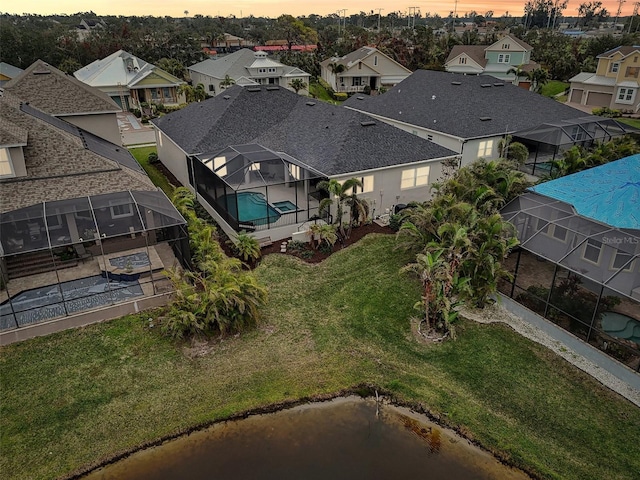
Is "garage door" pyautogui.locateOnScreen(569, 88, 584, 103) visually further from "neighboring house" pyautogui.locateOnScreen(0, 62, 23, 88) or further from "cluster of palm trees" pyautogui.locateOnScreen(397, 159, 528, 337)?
"neighboring house" pyautogui.locateOnScreen(0, 62, 23, 88)

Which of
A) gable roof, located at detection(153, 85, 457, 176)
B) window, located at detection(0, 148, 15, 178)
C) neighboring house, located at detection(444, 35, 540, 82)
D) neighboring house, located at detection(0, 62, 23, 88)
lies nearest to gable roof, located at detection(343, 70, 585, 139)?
gable roof, located at detection(153, 85, 457, 176)

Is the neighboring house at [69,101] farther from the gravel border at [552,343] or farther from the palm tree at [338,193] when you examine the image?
the gravel border at [552,343]

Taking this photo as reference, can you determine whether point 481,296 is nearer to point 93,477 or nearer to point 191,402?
point 191,402

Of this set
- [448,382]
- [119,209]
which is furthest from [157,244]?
[448,382]

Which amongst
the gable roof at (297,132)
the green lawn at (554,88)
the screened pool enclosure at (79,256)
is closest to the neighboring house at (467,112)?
the gable roof at (297,132)

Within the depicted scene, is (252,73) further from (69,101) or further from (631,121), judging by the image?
(631,121)

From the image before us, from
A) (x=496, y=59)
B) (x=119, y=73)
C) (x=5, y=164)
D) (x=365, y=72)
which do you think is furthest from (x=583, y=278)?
(x=119, y=73)
